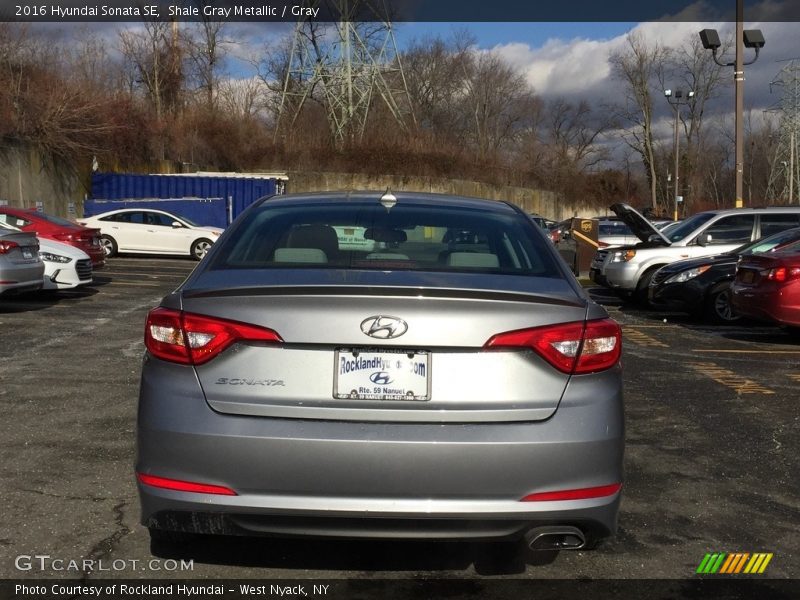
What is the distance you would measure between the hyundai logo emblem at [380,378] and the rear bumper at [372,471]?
0.14 meters

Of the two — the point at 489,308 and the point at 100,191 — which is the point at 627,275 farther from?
the point at 100,191

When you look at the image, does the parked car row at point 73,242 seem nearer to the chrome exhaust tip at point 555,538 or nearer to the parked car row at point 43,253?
the parked car row at point 43,253

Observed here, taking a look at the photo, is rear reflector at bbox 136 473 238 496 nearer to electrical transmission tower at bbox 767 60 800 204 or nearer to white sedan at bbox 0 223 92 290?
white sedan at bbox 0 223 92 290

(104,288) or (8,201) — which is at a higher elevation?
(8,201)

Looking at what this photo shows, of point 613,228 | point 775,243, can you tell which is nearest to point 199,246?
point 613,228

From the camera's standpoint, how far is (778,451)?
594 cm

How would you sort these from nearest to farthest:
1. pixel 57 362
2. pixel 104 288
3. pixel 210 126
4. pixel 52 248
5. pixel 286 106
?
pixel 57 362
pixel 52 248
pixel 104 288
pixel 210 126
pixel 286 106

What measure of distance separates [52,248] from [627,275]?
31.3ft

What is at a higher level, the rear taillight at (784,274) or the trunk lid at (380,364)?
the trunk lid at (380,364)

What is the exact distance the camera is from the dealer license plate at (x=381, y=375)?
3.14 meters

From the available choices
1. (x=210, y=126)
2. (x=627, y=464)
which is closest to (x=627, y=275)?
(x=627, y=464)

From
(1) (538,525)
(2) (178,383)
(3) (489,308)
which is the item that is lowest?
(1) (538,525)

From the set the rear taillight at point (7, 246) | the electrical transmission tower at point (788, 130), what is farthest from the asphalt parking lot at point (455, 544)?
the electrical transmission tower at point (788, 130)

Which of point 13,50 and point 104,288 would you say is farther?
point 13,50
